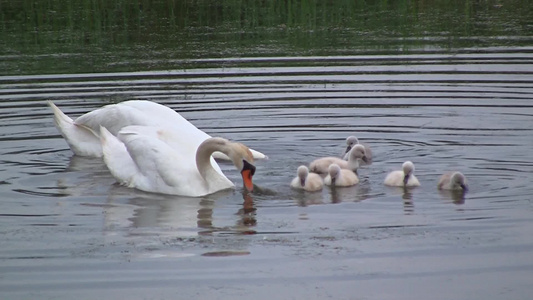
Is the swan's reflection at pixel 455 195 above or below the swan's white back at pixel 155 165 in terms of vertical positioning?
below

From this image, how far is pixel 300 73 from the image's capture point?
17.8 m

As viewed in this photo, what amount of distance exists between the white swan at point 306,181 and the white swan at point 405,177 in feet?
2.48

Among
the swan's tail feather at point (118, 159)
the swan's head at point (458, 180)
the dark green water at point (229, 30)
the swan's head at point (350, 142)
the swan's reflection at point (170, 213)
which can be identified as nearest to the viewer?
Result: the swan's reflection at point (170, 213)

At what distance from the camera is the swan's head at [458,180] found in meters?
10.3

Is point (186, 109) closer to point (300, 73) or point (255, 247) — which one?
point (300, 73)

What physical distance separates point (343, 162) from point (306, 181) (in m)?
0.96

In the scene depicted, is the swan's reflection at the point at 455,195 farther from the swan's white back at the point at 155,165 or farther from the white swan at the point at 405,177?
the swan's white back at the point at 155,165

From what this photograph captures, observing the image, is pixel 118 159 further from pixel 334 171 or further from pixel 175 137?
pixel 334 171

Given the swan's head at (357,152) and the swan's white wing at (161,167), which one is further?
the swan's head at (357,152)

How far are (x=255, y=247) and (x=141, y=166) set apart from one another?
2.92m

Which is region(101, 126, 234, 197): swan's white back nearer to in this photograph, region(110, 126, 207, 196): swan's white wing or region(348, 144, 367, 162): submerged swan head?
region(110, 126, 207, 196): swan's white wing

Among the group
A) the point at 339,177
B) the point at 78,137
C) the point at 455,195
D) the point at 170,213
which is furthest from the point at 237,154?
the point at 78,137

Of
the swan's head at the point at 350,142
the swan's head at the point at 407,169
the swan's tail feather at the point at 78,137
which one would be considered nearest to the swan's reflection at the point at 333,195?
the swan's head at the point at 407,169

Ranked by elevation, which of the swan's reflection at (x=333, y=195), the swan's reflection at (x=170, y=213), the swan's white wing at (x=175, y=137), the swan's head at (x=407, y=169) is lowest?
the swan's reflection at (x=170, y=213)
